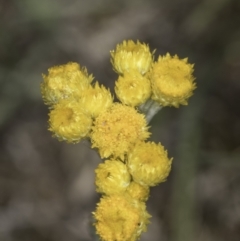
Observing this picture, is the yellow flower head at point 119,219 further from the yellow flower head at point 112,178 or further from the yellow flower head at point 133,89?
the yellow flower head at point 133,89

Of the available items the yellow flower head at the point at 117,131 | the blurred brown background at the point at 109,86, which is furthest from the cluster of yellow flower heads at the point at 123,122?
the blurred brown background at the point at 109,86

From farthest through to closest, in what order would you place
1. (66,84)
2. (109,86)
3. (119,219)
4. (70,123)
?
1. (109,86)
2. (66,84)
3. (70,123)
4. (119,219)

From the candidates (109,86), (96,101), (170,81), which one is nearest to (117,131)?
(96,101)

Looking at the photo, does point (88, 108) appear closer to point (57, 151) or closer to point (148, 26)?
point (57, 151)

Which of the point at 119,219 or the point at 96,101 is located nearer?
the point at 119,219

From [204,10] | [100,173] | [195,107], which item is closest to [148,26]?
[204,10]

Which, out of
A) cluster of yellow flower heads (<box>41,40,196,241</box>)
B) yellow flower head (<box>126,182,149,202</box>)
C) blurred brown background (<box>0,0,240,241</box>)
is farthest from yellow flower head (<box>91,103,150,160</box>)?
blurred brown background (<box>0,0,240,241</box>)

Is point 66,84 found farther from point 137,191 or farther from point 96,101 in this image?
point 137,191
